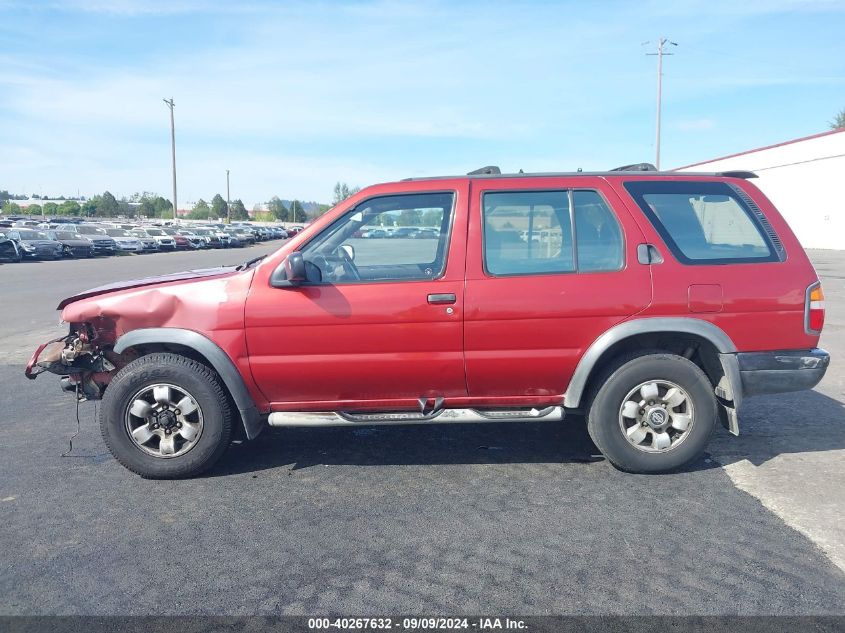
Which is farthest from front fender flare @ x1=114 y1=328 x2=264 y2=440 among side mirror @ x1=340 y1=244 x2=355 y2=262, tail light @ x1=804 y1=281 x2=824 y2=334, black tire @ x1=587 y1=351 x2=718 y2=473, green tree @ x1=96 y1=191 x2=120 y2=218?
green tree @ x1=96 y1=191 x2=120 y2=218

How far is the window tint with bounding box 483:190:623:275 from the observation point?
430cm

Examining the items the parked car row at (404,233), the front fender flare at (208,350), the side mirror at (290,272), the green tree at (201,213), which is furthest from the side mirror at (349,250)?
the green tree at (201,213)

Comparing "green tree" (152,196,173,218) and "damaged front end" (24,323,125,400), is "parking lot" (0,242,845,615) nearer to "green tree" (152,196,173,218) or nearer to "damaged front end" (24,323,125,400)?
"damaged front end" (24,323,125,400)

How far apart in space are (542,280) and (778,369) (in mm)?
1619

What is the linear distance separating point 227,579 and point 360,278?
1957 millimetres

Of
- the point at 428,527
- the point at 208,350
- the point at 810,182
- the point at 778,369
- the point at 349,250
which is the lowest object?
the point at 428,527

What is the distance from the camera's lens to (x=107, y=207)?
124 metres

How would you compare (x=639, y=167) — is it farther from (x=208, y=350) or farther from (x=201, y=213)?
(x=201, y=213)

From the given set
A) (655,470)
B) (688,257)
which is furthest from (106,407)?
(688,257)

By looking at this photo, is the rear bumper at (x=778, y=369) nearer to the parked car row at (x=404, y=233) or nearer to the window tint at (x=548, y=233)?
the window tint at (x=548, y=233)

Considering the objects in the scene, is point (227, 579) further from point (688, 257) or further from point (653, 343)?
point (688, 257)

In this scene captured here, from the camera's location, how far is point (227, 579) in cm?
318

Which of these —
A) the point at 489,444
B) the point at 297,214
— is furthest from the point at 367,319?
the point at 297,214

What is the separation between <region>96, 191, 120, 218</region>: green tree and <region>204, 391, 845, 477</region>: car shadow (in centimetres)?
13117
